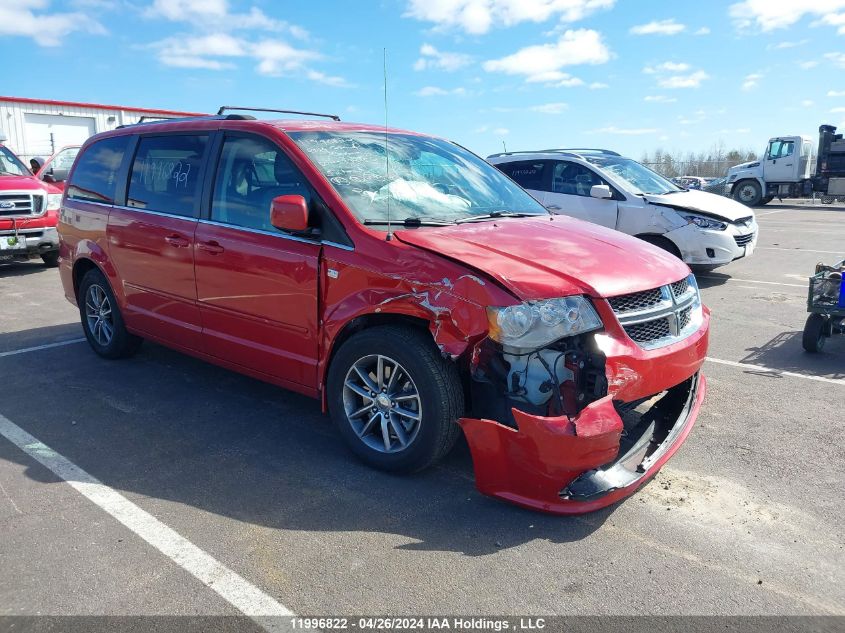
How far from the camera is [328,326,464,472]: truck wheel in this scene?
Answer: 11.4ft

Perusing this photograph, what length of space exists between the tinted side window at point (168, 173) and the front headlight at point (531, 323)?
258cm

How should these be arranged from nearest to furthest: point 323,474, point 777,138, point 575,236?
point 323,474, point 575,236, point 777,138

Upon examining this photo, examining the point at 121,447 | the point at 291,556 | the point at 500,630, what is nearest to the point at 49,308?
the point at 121,447

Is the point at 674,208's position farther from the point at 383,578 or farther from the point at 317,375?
the point at 383,578

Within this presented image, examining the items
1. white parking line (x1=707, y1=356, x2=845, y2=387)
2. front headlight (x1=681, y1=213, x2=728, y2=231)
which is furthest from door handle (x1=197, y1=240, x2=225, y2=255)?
front headlight (x1=681, y1=213, x2=728, y2=231)

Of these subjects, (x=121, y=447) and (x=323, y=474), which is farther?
(x=121, y=447)

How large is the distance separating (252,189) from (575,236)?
2.07 meters

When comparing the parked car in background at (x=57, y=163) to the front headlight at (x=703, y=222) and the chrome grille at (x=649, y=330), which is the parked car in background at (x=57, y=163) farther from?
the chrome grille at (x=649, y=330)

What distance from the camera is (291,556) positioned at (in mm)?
3031

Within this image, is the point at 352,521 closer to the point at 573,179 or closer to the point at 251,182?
the point at 251,182

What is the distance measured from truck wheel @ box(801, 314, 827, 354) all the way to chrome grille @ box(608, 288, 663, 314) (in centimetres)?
321

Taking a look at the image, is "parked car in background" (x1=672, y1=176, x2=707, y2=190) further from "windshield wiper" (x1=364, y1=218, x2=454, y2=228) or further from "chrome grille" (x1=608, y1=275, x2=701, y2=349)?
"windshield wiper" (x1=364, y1=218, x2=454, y2=228)

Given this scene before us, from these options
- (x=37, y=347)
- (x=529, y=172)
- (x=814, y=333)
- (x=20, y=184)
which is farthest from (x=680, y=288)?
(x=20, y=184)

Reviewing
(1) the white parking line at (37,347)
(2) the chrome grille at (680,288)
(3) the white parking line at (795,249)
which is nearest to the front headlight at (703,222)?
(3) the white parking line at (795,249)
